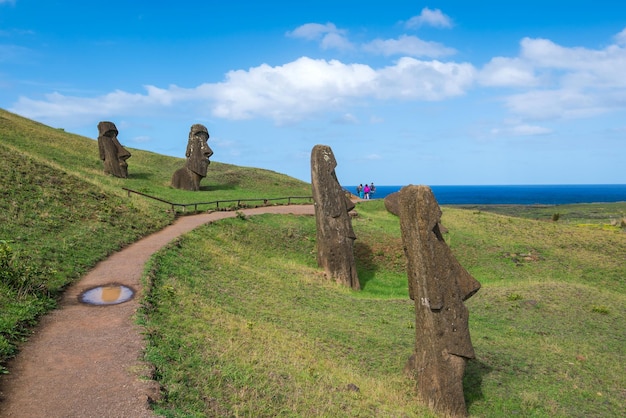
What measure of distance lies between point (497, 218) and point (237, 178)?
85.1 feet

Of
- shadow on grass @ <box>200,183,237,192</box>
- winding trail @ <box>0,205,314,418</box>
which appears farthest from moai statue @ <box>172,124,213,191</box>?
winding trail @ <box>0,205,314,418</box>

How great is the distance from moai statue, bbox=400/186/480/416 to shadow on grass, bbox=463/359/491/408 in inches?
50.6

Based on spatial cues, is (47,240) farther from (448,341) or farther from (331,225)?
(448,341)

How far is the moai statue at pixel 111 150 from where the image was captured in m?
40.3

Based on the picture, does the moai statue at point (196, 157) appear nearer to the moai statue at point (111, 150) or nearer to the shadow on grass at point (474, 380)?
the moai statue at point (111, 150)

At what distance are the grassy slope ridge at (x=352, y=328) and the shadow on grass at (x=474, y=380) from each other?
6 centimetres

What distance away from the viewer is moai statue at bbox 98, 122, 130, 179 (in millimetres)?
40281

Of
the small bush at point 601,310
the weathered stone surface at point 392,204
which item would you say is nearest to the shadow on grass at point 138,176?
the weathered stone surface at point 392,204

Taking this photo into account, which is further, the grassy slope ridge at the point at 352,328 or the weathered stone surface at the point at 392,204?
the weathered stone surface at the point at 392,204

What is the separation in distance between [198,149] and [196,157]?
718 millimetres

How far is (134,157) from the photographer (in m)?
58.0

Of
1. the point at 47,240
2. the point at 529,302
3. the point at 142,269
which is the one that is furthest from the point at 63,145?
the point at 529,302

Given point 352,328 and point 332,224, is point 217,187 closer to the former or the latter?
point 332,224

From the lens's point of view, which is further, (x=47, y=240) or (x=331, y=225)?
(x=331, y=225)
